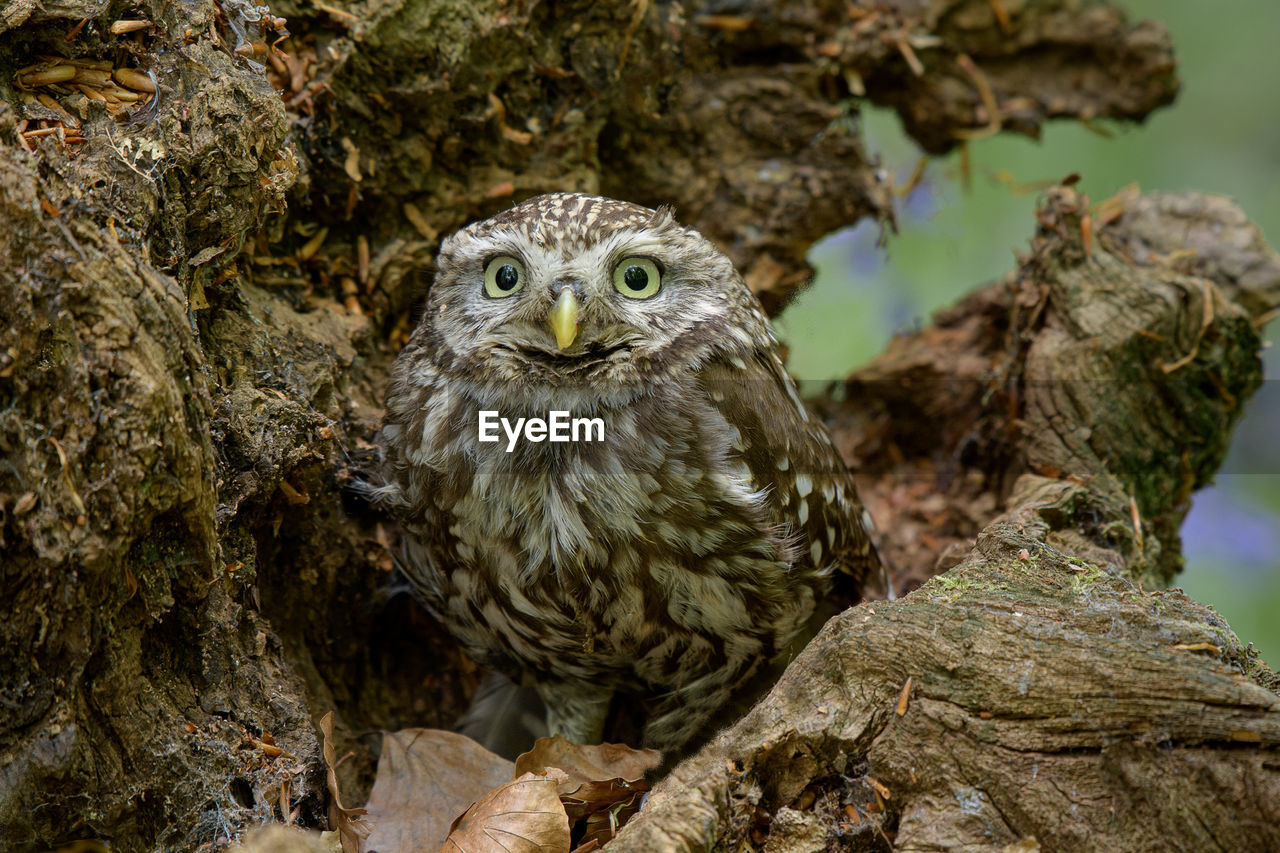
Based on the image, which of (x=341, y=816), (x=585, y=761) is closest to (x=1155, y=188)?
(x=585, y=761)

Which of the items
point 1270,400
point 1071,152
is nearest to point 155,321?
point 1270,400

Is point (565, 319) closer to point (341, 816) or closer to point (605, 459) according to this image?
point (605, 459)

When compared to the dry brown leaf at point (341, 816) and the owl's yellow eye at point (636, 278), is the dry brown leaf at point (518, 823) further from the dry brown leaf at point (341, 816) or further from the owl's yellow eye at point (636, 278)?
the owl's yellow eye at point (636, 278)

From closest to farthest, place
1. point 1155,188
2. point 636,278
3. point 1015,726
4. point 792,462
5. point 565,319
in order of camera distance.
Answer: point 1015,726
point 565,319
point 636,278
point 792,462
point 1155,188

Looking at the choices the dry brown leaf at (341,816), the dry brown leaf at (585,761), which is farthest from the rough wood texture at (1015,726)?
the dry brown leaf at (341,816)

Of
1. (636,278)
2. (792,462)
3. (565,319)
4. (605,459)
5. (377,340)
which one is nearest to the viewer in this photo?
(565,319)
